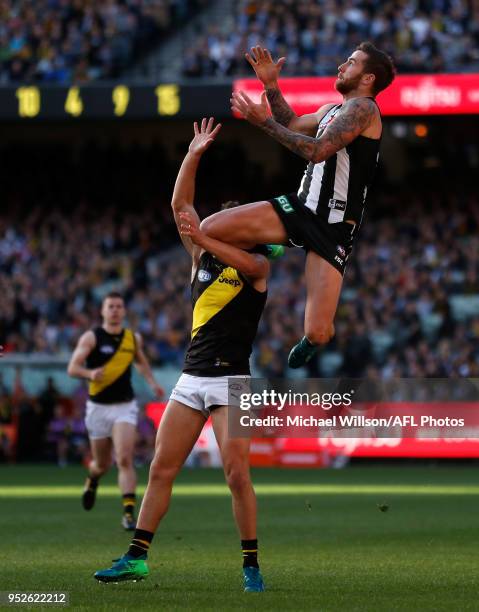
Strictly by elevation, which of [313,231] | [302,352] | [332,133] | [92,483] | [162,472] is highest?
[332,133]

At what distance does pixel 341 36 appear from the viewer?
3058 cm

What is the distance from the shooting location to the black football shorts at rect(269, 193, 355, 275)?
8.87 metres

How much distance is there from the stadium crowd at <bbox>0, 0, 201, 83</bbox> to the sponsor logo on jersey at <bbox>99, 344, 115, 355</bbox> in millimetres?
17104

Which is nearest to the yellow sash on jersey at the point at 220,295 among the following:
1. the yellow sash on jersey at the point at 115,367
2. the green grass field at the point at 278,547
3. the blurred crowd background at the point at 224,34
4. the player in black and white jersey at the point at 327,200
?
the player in black and white jersey at the point at 327,200

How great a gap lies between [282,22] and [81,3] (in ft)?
17.8

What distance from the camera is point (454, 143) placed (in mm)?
34125

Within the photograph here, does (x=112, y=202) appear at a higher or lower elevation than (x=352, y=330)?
higher

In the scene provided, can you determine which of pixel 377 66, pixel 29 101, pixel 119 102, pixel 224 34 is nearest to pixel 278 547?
pixel 377 66

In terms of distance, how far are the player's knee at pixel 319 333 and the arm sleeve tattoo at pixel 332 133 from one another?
1057 mm

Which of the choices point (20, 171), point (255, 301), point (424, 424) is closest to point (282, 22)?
point (20, 171)

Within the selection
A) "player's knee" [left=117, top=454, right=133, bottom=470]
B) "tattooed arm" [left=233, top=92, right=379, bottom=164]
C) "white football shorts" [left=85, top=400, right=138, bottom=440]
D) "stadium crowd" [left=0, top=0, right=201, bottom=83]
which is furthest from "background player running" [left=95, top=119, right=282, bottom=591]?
"stadium crowd" [left=0, top=0, right=201, bottom=83]

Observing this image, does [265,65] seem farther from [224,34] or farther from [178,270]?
[224,34]

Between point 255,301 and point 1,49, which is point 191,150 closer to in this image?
point 255,301

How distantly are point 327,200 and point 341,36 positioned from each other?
22.3 meters
